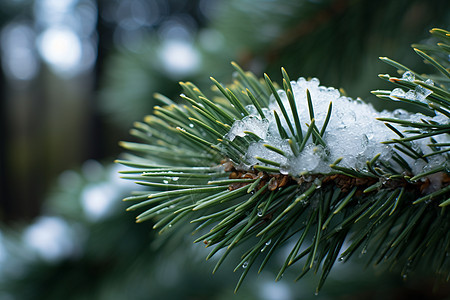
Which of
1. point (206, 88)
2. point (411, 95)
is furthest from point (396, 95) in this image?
point (206, 88)

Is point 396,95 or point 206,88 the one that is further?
point 206,88

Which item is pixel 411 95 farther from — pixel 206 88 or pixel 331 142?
pixel 206 88

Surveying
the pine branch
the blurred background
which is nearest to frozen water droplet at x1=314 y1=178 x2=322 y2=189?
the pine branch

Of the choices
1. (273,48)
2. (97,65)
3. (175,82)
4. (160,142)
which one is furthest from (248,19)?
(97,65)

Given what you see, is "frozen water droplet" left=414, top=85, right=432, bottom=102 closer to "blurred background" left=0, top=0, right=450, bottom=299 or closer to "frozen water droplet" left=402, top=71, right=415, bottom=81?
"frozen water droplet" left=402, top=71, right=415, bottom=81

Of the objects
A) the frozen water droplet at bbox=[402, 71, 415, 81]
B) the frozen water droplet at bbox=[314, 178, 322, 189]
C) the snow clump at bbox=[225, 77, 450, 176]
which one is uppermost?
the frozen water droplet at bbox=[402, 71, 415, 81]

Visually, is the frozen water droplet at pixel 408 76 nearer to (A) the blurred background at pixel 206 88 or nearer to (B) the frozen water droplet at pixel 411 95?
(B) the frozen water droplet at pixel 411 95

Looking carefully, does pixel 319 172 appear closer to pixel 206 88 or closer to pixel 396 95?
pixel 396 95

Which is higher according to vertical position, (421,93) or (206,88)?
(206,88)

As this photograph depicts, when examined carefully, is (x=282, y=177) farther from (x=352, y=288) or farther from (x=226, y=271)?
(x=226, y=271)

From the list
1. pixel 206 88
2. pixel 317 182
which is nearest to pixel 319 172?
pixel 317 182

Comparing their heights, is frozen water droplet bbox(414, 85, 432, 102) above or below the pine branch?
above

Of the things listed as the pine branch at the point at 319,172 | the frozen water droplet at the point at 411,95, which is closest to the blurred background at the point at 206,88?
the pine branch at the point at 319,172
